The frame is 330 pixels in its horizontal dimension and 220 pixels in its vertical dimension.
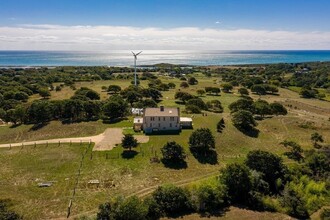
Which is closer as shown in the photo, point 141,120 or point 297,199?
point 297,199

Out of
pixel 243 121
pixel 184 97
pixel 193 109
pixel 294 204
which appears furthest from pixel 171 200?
pixel 184 97

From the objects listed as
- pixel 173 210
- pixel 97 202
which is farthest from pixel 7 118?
pixel 173 210

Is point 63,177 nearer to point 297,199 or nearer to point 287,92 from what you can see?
point 297,199

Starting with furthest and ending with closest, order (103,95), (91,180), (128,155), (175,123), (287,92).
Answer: (287,92) → (103,95) → (175,123) → (128,155) → (91,180)

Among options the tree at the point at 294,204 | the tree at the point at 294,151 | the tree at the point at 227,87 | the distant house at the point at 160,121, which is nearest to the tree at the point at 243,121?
the tree at the point at 294,151

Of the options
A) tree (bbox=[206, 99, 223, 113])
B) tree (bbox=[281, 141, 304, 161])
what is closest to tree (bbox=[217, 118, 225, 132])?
tree (bbox=[281, 141, 304, 161])

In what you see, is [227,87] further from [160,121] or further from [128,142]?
[128,142]

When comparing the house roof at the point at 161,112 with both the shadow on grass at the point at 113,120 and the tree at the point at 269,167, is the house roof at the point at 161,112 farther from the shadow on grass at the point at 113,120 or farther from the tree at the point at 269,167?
the tree at the point at 269,167
